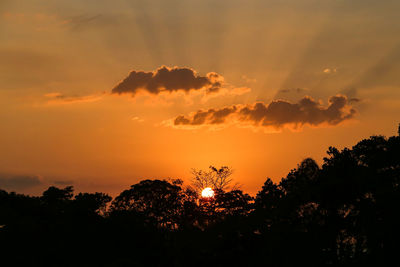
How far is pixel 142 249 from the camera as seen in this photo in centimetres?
4525

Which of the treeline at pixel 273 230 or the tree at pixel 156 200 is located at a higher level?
the tree at pixel 156 200

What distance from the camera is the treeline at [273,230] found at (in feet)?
135

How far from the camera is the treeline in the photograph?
4109 cm

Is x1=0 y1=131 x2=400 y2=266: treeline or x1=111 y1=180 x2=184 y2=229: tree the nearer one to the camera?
x1=0 y1=131 x2=400 y2=266: treeline

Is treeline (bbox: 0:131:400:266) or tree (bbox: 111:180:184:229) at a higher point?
tree (bbox: 111:180:184:229)

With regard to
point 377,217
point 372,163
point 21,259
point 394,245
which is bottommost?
point 21,259

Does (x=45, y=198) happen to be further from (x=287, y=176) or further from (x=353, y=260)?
(x=353, y=260)

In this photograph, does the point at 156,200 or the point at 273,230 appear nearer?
the point at 273,230

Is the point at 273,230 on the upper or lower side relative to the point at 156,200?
lower

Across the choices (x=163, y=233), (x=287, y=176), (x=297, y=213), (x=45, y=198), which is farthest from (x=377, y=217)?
(x=45, y=198)

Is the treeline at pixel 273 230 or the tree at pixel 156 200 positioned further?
the tree at pixel 156 200

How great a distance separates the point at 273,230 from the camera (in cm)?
4625

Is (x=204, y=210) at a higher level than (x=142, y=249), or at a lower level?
higher

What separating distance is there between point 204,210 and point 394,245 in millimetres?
39738
